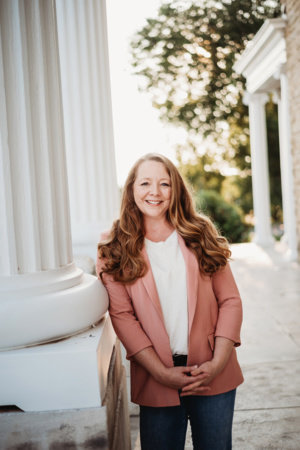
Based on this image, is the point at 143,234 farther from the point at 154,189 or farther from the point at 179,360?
the point at 179,360

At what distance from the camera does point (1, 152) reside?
1.74 metres

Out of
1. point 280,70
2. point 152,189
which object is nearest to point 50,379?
point 152,189

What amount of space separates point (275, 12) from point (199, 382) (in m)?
20.2

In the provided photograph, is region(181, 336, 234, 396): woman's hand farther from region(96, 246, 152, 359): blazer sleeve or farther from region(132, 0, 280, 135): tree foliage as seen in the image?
region(132, 0, 280, 135): tree foliage

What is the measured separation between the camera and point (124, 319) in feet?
6.95

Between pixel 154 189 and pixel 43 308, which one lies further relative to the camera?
pixel 154 189

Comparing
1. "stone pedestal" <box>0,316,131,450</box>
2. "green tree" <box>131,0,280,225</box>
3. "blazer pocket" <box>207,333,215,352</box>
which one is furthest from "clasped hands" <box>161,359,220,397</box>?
"green tree" <box>131,0,280,225</box>

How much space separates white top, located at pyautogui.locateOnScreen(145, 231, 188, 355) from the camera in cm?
213

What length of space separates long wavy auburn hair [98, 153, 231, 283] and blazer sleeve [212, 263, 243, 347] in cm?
8

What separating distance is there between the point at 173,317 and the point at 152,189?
62 cm

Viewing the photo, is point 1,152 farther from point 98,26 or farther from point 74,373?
point 98,26

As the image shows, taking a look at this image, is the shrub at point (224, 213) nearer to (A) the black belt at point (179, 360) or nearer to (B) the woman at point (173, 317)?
(B) the woman at point (173, 317)

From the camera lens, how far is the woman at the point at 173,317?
207 centimetres

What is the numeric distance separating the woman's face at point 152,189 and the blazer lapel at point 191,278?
9.3 inches
